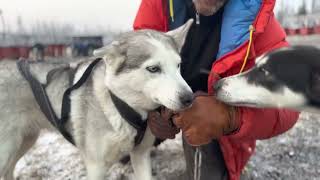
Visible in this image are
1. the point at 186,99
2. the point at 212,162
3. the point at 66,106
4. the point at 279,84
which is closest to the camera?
the point at 186,99

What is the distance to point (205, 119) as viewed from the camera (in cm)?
292

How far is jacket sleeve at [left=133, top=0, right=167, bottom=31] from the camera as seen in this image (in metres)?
3.43

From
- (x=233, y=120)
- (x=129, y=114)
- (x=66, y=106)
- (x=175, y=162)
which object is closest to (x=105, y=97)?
(x=129, y=114)

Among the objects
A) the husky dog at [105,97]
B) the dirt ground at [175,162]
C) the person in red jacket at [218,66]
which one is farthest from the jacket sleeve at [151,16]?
the dirt ground at [175,162]

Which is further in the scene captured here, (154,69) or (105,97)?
(105,97)

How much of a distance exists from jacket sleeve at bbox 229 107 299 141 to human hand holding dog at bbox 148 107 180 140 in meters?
0.43

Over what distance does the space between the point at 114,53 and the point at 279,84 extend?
1.04 m

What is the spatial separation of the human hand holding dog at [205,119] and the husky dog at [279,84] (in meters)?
0.08

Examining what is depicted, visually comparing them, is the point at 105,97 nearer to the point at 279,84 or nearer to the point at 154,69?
the point at 154,69

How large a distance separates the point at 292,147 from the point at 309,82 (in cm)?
199

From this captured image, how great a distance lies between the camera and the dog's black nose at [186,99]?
105 inches

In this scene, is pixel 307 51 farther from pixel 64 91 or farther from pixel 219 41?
pixel 64 91

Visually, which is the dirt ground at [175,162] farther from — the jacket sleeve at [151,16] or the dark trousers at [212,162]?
the jacket sleeve at [151,16]

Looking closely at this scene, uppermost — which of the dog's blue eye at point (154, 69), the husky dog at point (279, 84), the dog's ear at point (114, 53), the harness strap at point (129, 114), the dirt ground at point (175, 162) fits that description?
the dog's ear at point (114, 53)
